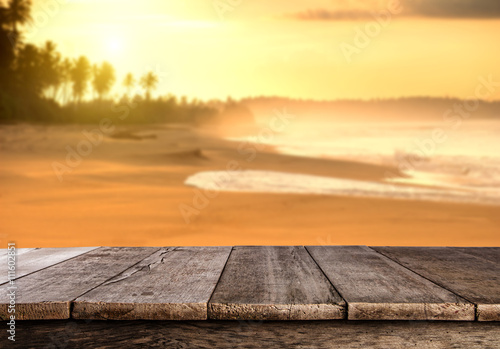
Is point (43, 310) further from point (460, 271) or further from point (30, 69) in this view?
point (30, 69)

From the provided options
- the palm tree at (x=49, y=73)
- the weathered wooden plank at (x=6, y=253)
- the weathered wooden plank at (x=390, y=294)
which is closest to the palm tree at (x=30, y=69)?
the palm tree at (x=49, y=73)

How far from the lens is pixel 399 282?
126 centimetres

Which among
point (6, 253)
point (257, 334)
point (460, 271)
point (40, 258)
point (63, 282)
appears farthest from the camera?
point (6, 253)

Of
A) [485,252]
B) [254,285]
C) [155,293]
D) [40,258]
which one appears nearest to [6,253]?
[40,258]

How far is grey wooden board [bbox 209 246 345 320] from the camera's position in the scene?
1.05 m

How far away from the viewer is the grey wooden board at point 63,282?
3.52 feet

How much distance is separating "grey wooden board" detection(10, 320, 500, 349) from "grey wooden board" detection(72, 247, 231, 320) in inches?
1.1

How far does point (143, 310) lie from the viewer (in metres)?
1.06

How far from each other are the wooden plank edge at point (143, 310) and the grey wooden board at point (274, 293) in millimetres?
38

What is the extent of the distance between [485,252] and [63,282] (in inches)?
58.4

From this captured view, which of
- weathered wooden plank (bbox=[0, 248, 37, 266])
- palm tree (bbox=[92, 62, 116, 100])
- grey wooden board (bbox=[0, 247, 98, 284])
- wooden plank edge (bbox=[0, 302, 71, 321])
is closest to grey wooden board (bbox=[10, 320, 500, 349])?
wooden plank edge (bbox=[0, 302, 71, 321])

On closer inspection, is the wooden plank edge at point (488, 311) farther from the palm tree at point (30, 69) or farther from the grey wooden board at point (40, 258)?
the palm tree at point (30, 69)

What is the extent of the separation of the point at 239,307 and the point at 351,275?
1.37ft

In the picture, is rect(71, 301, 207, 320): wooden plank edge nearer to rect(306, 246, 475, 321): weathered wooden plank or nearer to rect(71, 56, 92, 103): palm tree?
rect(306, 246, 475, 321): weathered wooden plank
